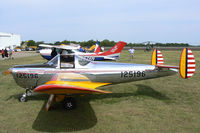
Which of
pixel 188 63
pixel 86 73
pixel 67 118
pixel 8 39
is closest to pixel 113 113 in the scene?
pixel 67 118

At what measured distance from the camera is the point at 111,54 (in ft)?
55.7

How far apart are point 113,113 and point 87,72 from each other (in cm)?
167

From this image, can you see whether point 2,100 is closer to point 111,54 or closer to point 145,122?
point 145,122

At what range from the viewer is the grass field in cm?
420

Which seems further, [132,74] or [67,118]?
[132,74]

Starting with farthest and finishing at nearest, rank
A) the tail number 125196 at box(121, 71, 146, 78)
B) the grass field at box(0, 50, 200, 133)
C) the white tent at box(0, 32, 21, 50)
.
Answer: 1. the white tent at box(0, 32, 21, 50)
2. the tail number 125196 at box(121, 71, 146, 78)
3. the grass field at box(0, 50, 200, 133)

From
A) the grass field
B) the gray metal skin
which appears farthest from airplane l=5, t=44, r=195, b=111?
the grass field

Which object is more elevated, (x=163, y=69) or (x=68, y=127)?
(x=163, y=69)

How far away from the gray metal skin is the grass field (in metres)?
0.86

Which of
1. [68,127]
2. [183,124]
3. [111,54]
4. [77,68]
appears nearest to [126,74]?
[77,68]

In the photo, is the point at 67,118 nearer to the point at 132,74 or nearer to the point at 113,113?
the point at 113,113

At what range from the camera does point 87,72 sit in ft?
18.7

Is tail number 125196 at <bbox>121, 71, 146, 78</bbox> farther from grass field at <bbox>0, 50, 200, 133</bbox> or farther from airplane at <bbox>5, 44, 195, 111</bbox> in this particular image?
grass field at <bbox>0, 50, 200, 133</bbox>

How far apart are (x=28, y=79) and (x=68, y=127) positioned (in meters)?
2.43
